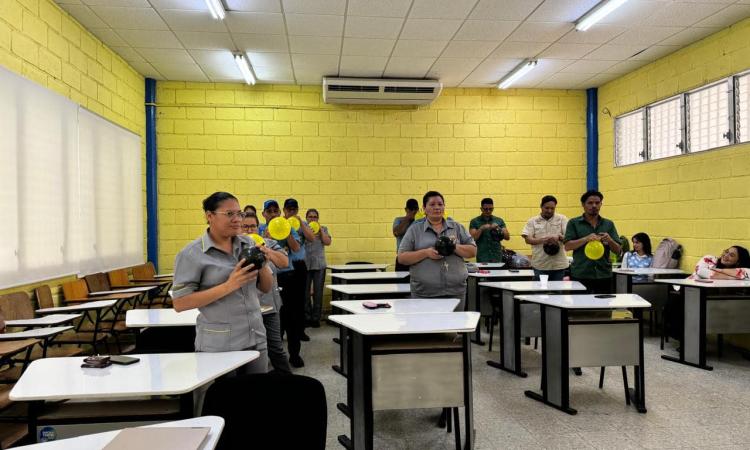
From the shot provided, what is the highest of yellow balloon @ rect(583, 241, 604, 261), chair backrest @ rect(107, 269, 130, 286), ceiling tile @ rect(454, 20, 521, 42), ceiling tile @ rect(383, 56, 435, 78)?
ceiling tile @ rect(454, 20, 521, 42)

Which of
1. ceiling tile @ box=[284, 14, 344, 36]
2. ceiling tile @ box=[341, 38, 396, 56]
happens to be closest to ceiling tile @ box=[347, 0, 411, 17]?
ceiling tile @ box=[284, 14, 344, 36]

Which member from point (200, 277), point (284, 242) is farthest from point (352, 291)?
point (200, 277)

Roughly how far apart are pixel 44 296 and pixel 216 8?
293 centimetres

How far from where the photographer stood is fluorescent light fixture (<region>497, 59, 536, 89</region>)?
640cm

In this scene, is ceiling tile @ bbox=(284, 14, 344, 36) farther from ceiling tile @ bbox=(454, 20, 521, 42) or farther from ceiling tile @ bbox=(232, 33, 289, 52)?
ceiling tile @ bbox=(454, 20, 521, 42)

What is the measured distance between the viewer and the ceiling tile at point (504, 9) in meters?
4.69

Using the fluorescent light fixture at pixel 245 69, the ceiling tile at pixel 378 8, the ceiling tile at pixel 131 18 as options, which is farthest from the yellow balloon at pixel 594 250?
the ceiling tile at pixel 131 18

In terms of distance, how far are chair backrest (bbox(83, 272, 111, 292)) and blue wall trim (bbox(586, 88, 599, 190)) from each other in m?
6.73

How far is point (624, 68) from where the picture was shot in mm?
6766

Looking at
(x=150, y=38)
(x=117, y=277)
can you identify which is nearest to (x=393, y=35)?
(x=150, y=38)

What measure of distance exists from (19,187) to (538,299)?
13.5 feet

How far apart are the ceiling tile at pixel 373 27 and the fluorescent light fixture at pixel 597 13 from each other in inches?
71.3

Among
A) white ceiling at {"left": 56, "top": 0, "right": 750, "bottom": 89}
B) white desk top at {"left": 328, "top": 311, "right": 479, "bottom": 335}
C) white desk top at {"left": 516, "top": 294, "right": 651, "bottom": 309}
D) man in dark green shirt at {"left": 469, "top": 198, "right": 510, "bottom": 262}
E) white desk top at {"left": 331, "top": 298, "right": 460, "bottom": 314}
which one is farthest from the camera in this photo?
man in dark green shirt at {"left": 469, "top": 198, "right": 510, "bottom": 262}

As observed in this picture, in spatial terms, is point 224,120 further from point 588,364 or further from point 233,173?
point 588,364
